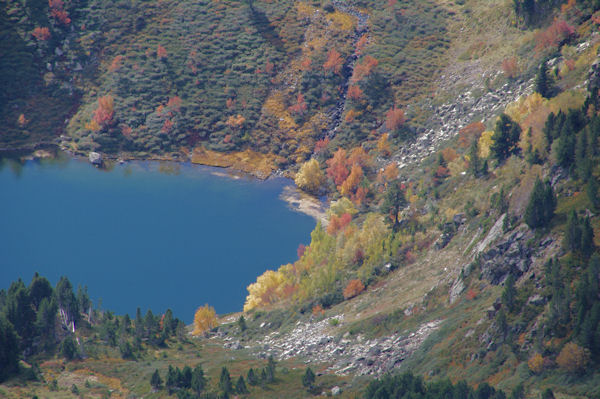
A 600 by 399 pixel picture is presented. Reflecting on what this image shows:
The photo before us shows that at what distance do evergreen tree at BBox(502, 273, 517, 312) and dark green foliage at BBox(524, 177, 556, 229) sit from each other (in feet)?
33.2

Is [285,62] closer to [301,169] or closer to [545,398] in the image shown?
[301,169]

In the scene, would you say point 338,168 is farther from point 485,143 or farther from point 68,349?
point 68,349

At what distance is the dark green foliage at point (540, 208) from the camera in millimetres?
78750

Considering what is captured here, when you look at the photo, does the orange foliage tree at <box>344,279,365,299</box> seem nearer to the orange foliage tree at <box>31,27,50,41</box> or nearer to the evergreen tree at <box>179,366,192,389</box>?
the evergreen tree at <box>179,366,192,389</box>

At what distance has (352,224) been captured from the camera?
12781cm

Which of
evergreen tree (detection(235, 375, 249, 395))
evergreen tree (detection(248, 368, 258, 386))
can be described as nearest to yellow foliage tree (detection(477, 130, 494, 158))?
evergreen tree (detection(248, 368, 258, 386))

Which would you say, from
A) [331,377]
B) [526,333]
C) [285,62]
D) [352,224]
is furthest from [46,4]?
[526,333]

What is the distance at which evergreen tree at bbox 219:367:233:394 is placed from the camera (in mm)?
79812

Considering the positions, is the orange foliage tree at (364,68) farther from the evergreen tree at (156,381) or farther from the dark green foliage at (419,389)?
the dark green foliage at (419,389)

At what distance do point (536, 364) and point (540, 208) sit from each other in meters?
22.2

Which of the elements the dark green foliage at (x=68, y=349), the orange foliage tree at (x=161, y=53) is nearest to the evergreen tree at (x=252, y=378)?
the dark green foliage at (x=68, y=349)

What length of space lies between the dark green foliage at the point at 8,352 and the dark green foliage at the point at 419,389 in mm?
47242

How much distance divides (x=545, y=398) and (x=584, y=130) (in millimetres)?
39708

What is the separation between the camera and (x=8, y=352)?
283 ft
